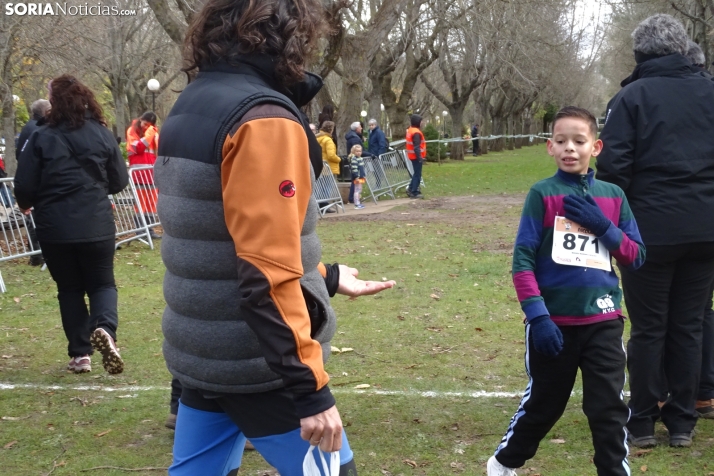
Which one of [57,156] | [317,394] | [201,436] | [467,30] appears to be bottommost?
[201,436]

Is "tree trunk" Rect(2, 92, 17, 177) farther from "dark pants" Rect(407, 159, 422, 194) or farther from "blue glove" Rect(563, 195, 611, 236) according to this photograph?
"blue glove" Rect(563, 195, 611, 236)

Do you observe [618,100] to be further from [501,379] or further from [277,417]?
[277,417]

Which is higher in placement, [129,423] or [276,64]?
[276,64]

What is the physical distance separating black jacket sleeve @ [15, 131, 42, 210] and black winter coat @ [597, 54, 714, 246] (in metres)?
3.97

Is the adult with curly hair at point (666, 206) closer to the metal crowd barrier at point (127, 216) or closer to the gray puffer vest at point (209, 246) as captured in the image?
the gray puffer vest at point (209, 246)

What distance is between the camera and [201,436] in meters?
2.40

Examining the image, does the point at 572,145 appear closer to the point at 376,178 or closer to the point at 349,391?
the point at 349,391

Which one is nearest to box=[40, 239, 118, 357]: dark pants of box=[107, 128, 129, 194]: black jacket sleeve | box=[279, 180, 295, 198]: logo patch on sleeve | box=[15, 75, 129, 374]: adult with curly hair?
box=[15, 75, 129, 374]: adult with curly hair

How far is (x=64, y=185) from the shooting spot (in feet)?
19.4

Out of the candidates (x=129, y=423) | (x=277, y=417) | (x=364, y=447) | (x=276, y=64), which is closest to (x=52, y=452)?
(x=129, y=423)

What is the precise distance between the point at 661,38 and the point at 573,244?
60.6 inches

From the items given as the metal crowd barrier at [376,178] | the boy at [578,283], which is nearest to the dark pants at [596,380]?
the boy at [578,283]

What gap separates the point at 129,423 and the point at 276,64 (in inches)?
130

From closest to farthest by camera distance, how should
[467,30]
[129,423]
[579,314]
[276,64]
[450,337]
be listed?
[276,64] → [579,314] → [129,423] → [450,337] → [467,30]
